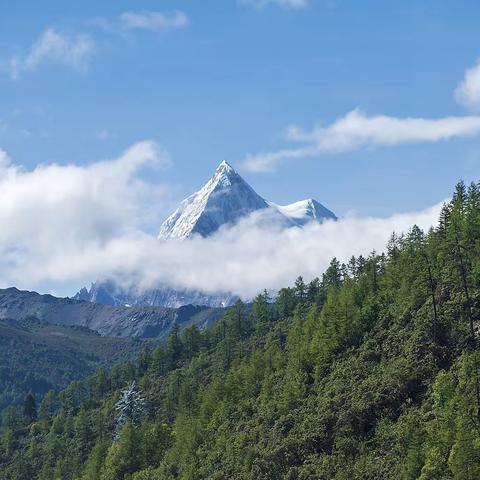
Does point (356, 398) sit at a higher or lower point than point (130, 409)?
higher

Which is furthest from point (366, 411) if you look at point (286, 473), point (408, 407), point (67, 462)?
point (67, 462)

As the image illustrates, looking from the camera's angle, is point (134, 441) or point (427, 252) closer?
point (427, 252)

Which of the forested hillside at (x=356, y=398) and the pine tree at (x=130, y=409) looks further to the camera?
the pine tree at (x=130, y=409)

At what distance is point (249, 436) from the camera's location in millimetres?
122062

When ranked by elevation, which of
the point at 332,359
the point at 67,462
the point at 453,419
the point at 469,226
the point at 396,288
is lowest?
the point at 67,462

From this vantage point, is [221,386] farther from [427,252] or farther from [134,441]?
[427,252]

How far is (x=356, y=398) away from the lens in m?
111

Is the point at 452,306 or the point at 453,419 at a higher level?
the point at 452,306

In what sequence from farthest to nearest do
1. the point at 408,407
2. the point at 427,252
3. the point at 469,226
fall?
the point at 427,252
the point at 469,226
the point at 408,407

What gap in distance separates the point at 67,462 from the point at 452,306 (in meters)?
106

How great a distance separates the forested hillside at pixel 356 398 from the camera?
93.6 meters

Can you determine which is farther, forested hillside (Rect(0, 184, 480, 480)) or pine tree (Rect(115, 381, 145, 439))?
pine tree (Rect(115, 381, 145, 439))

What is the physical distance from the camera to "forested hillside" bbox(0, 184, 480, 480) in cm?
9362

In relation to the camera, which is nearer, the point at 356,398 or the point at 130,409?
the point at 356,398
